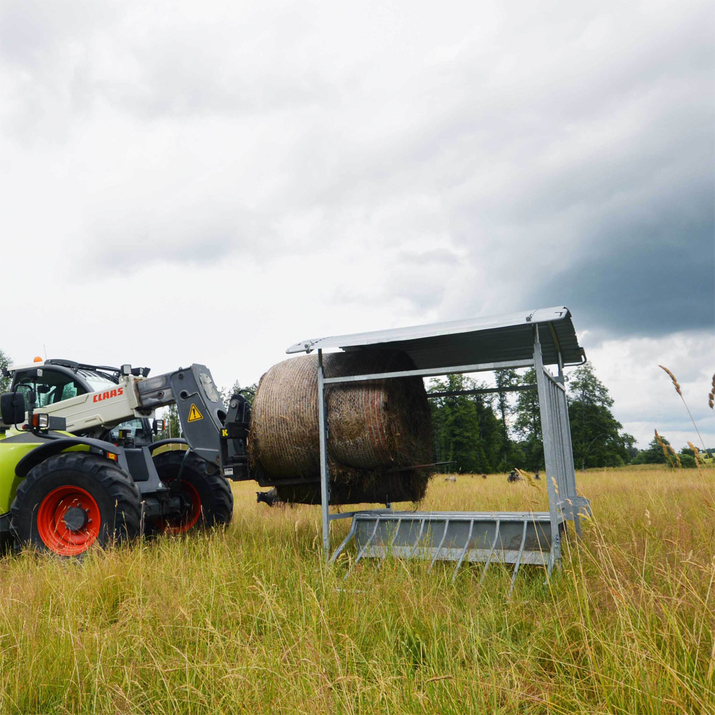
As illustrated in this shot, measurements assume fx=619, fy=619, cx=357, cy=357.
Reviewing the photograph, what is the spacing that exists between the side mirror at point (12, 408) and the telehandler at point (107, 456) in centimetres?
1

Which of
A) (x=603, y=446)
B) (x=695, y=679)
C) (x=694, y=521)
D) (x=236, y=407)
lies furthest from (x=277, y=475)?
(x=603, y=446)

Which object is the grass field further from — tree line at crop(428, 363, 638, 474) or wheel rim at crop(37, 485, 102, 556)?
tree line at crop(428, 363, 638, 474)

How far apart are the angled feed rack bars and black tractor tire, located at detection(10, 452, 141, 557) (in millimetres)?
2216

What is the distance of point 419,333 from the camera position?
6023 mm

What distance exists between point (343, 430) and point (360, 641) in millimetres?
2987

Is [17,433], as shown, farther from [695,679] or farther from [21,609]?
[695,679]

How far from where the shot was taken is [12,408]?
772 centimetres

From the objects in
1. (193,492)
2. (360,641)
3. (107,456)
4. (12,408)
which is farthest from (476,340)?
(12,408)

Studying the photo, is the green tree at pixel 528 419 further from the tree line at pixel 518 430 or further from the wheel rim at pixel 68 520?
the wheel rim at pixel 68 520

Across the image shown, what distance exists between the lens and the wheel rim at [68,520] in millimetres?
6914

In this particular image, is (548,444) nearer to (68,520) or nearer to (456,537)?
(456,537)

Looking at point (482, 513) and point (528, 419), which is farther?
point (528, 419)

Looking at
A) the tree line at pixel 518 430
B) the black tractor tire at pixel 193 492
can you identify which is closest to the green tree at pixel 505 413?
the tree line at pixel 518 430

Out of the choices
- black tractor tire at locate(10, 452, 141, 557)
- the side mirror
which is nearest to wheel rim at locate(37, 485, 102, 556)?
black tractor tire at locate(10, 452, 141, 557)
